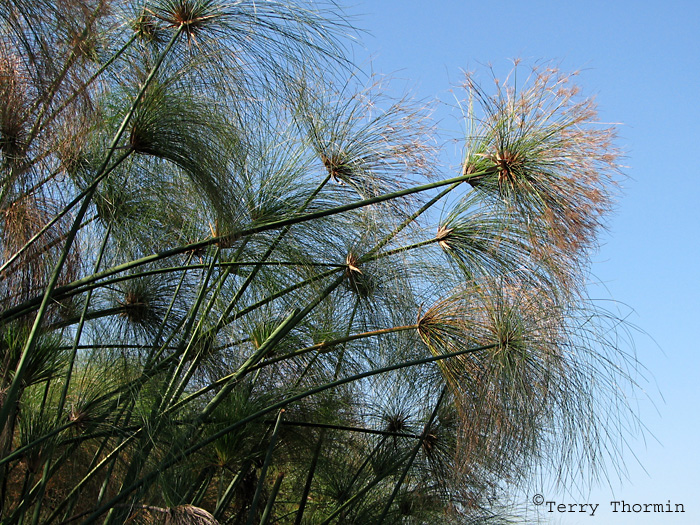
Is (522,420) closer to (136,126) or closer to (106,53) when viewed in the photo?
(136,126)

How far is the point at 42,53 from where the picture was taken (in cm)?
259

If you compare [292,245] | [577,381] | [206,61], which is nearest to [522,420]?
[577,381]

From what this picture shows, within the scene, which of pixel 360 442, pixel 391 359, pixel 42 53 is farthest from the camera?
pixel 360 442

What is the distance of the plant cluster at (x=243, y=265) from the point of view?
3.37 meters

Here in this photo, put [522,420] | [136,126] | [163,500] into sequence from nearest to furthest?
[136,126]
[163,500]
[522,420]

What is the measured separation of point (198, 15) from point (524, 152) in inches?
58.5

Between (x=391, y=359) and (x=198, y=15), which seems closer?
(x=198, y=15)

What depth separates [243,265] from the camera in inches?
154

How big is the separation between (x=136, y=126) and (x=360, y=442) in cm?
301

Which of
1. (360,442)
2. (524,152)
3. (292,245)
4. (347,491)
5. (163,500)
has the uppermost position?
(524,152)

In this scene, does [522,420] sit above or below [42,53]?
below

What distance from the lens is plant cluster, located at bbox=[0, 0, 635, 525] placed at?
Answer: 3369 millimetres

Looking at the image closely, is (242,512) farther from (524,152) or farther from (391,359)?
(524,152)

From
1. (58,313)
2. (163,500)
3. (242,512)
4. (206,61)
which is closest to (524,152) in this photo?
(206,61)
